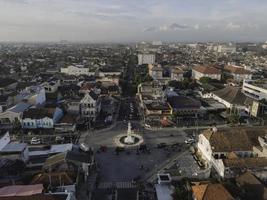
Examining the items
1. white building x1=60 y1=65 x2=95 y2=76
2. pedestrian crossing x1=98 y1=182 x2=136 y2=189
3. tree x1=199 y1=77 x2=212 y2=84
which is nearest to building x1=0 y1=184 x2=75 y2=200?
pedestrian crossing x1=98 y1=182 x2=136 y2=189

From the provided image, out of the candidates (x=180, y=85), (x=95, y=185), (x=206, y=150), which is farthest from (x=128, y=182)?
(x=180, y=85)

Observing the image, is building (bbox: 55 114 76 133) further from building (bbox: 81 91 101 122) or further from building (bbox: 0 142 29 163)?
building (bbox: 0 142 29 163)

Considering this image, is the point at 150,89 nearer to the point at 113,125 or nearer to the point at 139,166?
the point at 113,125

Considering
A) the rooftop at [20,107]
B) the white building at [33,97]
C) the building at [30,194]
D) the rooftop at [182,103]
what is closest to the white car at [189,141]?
the rooftop at [182,103]

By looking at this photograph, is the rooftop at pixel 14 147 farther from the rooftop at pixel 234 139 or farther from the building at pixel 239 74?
the building at pixel 239 74

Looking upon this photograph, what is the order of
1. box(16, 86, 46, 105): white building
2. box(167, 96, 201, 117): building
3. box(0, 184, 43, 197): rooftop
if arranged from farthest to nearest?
box(16, 86, 46, 105): white building, box(167, 96, 201, 117): building, box(0, 184, 43, 197): rooftop

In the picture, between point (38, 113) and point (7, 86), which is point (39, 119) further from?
point (7, 86)

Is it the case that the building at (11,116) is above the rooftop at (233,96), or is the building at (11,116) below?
below

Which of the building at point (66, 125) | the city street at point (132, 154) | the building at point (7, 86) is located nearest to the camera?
the city street at point (132, 154)

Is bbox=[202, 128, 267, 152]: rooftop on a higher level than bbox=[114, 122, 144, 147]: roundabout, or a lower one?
higher
